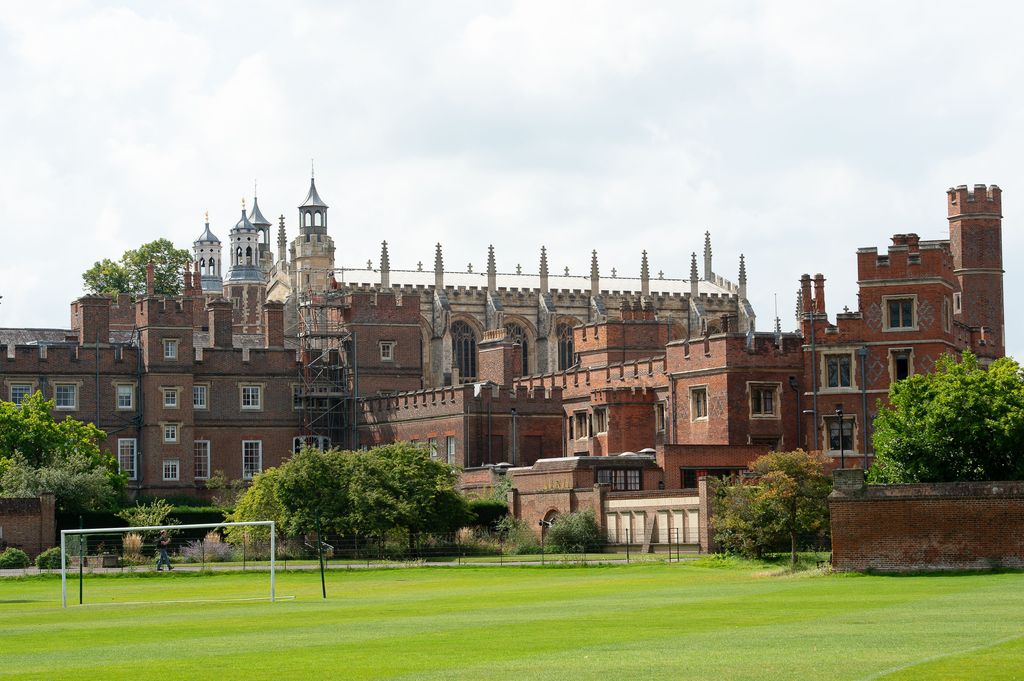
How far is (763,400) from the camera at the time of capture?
7100 cm

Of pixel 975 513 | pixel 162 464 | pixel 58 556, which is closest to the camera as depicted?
pixel 975 513

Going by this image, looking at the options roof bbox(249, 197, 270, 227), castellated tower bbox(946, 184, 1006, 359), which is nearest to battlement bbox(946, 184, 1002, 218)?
castellated tower bbox(946, 184, 1006, 359)

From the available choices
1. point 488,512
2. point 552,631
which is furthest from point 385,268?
point 552,631

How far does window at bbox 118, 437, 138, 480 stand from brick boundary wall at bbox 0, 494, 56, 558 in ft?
59.8

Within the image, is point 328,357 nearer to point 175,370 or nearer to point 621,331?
point 175,370

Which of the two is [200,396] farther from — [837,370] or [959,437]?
[959,437]

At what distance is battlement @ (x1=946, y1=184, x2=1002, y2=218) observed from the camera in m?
81.4

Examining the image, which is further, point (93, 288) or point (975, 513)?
point (93, 288)

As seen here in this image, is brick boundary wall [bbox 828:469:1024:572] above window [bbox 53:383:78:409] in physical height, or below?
below

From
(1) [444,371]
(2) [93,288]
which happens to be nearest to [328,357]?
(1) [444,371]

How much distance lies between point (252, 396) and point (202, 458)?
3.72 meters

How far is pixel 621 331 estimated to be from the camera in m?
85.1

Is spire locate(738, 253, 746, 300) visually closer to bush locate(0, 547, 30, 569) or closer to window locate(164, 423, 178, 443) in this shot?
window locate(164, 423, 178, 443)

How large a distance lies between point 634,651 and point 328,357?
64823 millimetres
